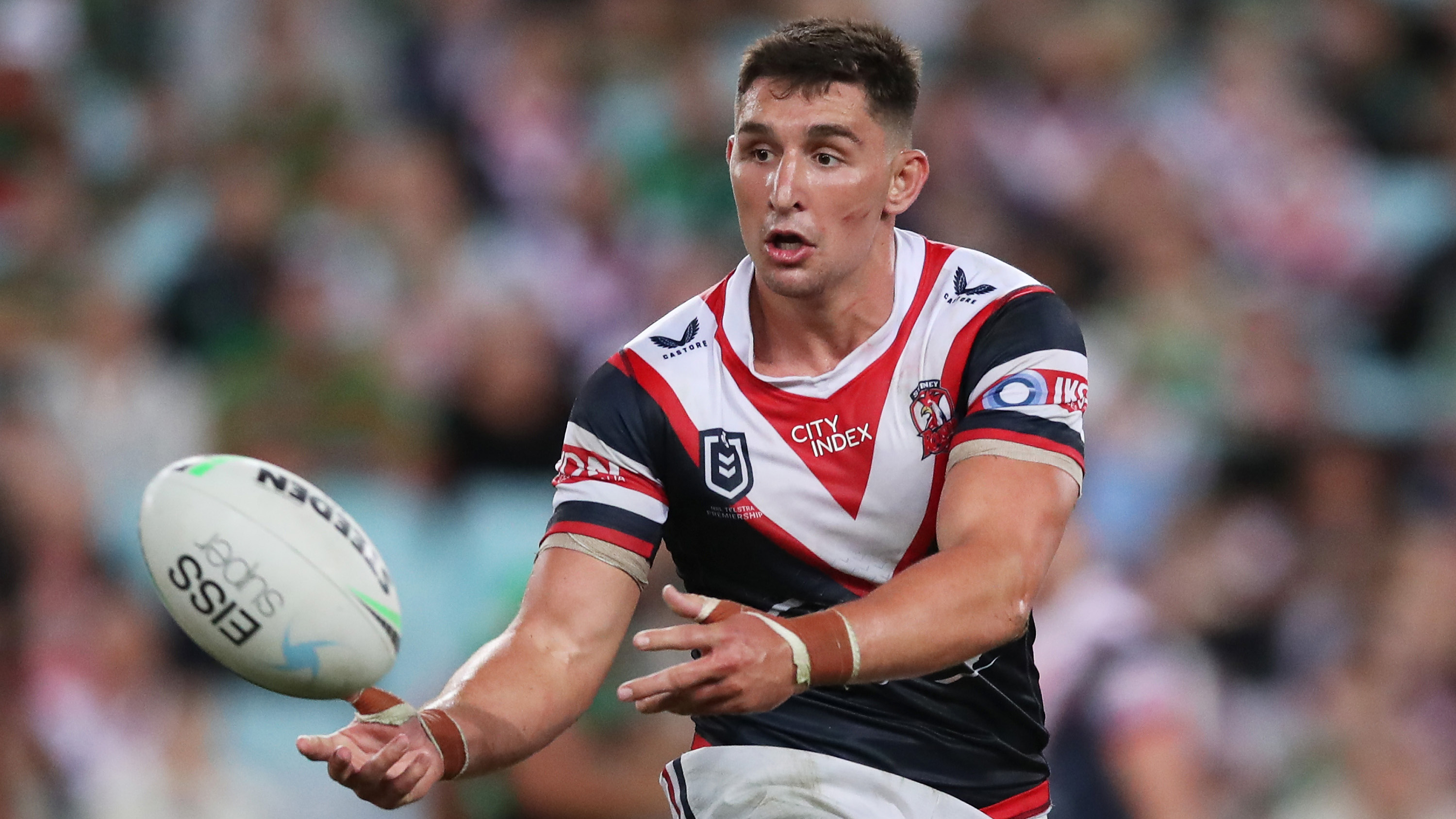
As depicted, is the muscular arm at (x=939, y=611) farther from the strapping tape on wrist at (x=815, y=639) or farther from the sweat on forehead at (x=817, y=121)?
the sweat on forehead at (x=817, y=121)

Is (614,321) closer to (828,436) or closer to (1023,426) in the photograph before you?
(828,436)

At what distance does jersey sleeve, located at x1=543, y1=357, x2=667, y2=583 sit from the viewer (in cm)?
407

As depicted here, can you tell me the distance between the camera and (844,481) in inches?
161

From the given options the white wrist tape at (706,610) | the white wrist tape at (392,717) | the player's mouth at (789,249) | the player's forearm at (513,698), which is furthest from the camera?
the player's mouth at (789,249)

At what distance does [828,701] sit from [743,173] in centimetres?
125

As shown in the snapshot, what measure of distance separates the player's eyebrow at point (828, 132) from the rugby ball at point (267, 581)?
4.54 ft

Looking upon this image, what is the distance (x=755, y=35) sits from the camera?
33.0ft

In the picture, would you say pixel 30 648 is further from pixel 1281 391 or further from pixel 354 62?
pixel 1281 391

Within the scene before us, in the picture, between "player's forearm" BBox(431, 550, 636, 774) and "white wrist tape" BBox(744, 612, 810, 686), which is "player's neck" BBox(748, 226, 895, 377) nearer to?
"player's forearm" BBox(431, 550, 636, 774)

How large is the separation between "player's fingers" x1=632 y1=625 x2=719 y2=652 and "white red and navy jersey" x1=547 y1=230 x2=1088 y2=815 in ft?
3.52

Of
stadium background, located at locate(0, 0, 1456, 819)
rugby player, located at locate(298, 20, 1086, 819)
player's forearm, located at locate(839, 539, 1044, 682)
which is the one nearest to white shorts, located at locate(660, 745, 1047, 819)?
rugby player, located at locate(298, 20, 1086, 819)

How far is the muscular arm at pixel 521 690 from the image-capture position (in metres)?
3.36

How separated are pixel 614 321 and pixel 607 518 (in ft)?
15.0

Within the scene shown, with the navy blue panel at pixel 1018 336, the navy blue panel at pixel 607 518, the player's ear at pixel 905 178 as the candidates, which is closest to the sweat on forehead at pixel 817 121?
the player's ear at pixel 905 178
